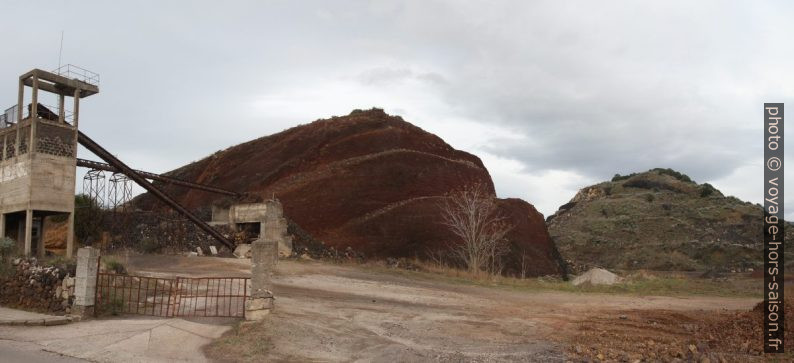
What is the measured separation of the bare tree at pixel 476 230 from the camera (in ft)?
105

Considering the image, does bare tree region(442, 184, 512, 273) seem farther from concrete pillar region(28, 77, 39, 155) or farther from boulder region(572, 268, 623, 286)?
concrete pillar region(28, 77, 39, 155)

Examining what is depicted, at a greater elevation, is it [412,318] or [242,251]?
[242,251]

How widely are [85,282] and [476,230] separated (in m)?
24.4

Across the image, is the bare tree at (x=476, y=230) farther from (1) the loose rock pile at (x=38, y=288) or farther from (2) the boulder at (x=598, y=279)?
(1) the loose rock pile at (x=38, y=288)

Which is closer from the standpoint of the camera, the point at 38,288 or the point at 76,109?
the point at 38,288

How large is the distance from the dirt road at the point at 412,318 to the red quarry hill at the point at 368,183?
1244 cm

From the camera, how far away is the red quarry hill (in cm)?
3844

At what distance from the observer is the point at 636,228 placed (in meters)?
59.7

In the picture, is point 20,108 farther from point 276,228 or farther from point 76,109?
point 276,228

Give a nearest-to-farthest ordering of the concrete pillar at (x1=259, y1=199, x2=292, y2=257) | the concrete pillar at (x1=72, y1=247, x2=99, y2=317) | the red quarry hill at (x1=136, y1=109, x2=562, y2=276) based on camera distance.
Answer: the concrete pillar at (x1=72, y1=247, x2=99, y2=317) → the concrete pillar at (x1=259, y1=199, x2=292, y2=257) → the red quarry hill at (x1=136, y1=109, x2=562, y2=276)

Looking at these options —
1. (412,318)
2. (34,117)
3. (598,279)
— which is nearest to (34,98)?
(34,117)

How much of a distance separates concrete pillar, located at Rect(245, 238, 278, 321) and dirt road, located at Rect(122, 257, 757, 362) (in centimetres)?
34

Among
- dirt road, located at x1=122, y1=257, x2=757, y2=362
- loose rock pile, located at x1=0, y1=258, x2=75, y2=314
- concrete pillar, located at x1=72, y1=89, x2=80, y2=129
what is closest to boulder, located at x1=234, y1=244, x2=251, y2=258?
dirt road, located at x1=122, y1=257, x2=757, y2=362

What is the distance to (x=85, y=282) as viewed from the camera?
14.7 m
